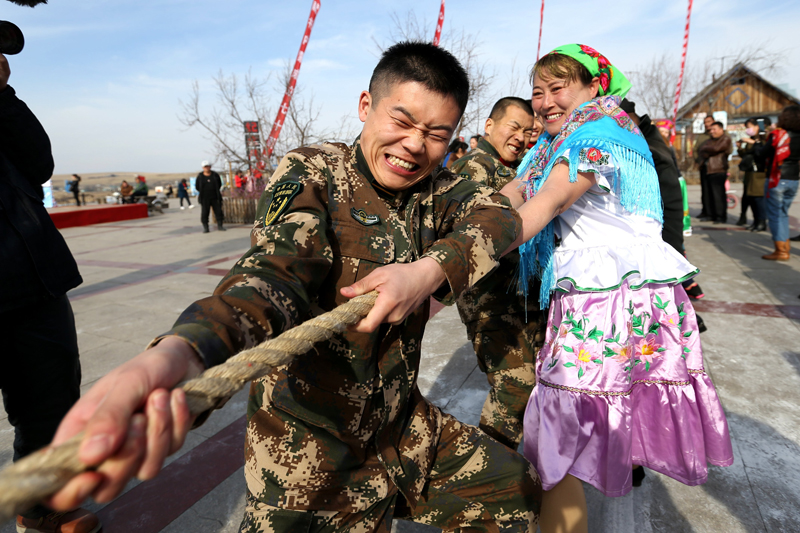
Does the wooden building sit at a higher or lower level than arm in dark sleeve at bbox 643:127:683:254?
higher

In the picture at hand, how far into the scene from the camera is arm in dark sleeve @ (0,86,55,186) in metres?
1.81

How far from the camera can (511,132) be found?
3070 mm

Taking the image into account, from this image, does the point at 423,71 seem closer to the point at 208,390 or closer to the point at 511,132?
the point at 208,390

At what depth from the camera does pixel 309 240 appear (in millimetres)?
1165

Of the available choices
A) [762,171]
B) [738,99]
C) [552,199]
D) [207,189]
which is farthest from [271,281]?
[738,99]

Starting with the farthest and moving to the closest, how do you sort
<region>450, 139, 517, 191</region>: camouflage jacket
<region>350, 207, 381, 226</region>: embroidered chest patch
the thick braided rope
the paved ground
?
<region>450, 139, 517, 191</region>: camouflage jacket
the paved ground
<region>350, 207, 381, 226</region>: embroidered chest patch
the thick braided rope

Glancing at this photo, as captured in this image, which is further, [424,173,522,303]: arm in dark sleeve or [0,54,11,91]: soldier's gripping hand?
[0,54,11,91]: soldier's gripping hand

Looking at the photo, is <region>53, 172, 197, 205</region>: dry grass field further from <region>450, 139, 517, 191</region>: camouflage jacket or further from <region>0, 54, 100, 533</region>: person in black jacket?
<region>450, 139, 517, 191</region>: camouflage jacket

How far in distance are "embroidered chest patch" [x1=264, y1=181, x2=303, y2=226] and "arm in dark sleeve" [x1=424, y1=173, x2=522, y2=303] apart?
0.39m

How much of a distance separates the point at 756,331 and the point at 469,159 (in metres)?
3.22

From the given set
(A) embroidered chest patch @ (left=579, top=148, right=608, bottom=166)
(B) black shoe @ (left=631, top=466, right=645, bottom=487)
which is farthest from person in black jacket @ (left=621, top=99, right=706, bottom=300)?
(A) embroidered chest patch @ (left=579, top=148, right=608, bottom=166)

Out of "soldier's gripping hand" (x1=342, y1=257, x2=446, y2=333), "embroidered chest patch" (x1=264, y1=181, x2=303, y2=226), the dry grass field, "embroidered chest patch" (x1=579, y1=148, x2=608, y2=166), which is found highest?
the dry grass field

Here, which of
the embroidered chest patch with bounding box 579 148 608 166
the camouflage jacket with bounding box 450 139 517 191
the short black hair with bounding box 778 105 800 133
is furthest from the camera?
the short black hair with bounding box 778 105 800 133

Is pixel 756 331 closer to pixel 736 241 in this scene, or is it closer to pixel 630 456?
pixel 630 456
